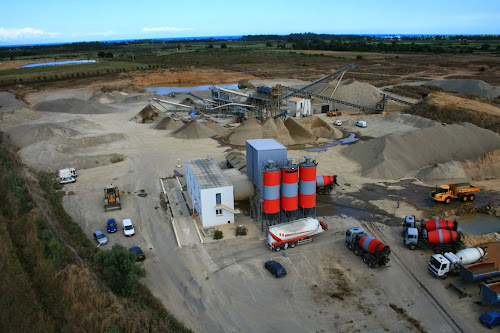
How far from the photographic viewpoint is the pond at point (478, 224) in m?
25.6

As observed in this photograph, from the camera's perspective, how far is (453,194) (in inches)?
1134

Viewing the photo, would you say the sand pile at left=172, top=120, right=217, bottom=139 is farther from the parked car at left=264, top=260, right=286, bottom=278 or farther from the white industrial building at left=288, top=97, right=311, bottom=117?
the parked car at left=264, top=260, right=286, bottom=278

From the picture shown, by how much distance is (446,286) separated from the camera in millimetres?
19469

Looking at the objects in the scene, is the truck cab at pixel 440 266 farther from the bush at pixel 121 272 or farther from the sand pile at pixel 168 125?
the sand pile at pixel 168 125

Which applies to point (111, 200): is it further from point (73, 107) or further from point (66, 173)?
point (73, 107)

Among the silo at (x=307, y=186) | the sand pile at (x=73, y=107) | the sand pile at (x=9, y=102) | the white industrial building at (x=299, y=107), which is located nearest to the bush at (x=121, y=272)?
the silo at (x=307, y=186)

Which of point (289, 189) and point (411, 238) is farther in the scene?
point (289, 189)

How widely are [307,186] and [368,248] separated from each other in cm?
568

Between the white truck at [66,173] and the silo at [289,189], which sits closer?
the silo at [289,189]

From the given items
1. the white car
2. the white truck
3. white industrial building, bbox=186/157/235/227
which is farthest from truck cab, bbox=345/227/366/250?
the white truck

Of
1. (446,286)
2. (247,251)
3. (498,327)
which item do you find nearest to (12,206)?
(247,251)

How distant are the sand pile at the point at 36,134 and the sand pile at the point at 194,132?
13.4 meters

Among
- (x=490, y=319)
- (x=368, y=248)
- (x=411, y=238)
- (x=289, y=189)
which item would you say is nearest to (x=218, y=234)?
(x=289, y=189)

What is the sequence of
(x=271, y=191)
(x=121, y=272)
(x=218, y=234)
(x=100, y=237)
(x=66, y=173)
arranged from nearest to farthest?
1. (x=121, y=272)
2. (x=100, y=237)
3. (x=218, y=234)
4. (x=271, y=191)
5. (x=66, y=173)
